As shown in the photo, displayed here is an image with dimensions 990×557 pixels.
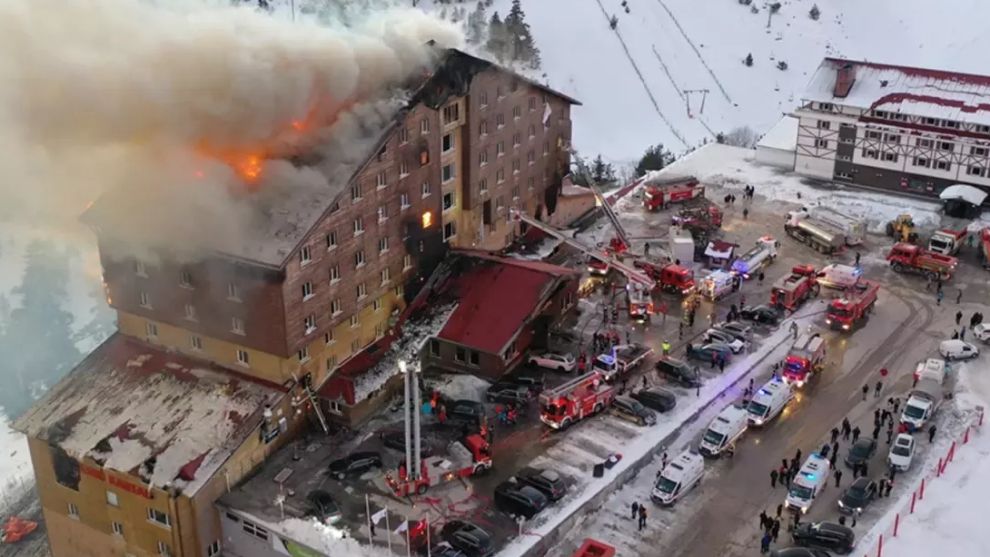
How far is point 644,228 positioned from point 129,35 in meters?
35.2

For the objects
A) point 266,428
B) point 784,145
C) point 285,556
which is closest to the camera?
point 285,556

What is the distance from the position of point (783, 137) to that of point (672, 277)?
91.6 feet

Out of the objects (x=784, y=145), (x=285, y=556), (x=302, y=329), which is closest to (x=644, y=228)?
(x=784, y=145)

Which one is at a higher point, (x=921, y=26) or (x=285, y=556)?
(x=921, y=26)

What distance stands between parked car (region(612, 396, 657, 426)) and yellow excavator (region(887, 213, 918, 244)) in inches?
1052

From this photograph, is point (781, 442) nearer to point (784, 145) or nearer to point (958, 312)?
point (958, 312)

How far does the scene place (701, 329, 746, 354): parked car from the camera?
5028 centimetres

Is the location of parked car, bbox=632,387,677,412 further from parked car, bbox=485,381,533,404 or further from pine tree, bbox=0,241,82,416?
pine tree, bbox=0,241,82,416

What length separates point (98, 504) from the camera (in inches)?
1677

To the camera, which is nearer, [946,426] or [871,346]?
[946,426]

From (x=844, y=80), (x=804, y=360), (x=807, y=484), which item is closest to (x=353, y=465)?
(x=807, y=484)

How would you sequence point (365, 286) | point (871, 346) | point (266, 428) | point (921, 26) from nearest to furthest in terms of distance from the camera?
point (266, 428)
point (365, 286)
point (871, 346)
point (921, 26)

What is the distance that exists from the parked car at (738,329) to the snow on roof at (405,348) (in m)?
13.6

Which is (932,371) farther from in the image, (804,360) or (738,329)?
(738,329)
